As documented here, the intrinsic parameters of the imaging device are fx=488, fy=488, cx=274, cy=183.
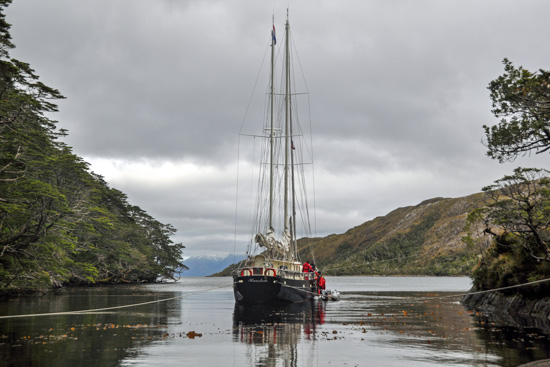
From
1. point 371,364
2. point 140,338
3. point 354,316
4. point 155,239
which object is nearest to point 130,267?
point 155,239

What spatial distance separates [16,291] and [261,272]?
1004 inches

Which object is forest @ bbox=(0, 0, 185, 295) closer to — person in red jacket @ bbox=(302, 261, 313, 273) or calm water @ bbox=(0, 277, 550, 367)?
calm water @ bbox=(0, 277, 550, 367)

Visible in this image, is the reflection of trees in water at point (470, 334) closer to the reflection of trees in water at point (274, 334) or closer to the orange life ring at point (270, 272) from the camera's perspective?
the reflection of trees in water at point (274, 334)

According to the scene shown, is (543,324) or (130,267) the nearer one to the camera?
(543,324)

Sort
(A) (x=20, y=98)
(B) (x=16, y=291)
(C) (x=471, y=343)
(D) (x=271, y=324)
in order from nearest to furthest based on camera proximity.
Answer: (C) (x=471, y=343) → (D) (x=271, y=324) → (A) (x=20, y=98) → (B) (x=16, y=291)

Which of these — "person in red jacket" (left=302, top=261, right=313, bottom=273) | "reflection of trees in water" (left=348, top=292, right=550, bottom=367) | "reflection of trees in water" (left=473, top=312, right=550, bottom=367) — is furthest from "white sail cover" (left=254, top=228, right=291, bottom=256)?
"reflection of trees in water" (left=473, top=312, right=550, bottom=367)

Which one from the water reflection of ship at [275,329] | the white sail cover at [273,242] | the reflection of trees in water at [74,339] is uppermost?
the white sail cover at [273,242]

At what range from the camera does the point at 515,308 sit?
29.0 meters

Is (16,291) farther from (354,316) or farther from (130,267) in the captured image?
(130,267)

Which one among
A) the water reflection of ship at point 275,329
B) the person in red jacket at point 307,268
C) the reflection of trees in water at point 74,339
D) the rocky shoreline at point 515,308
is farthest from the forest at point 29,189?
the rocky shoreline at point 515,308

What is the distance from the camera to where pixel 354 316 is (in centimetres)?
2991

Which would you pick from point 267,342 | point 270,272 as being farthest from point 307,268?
point 267,342

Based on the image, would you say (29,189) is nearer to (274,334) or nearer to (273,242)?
(273,242)

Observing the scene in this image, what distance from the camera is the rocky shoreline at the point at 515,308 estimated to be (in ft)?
79.4
